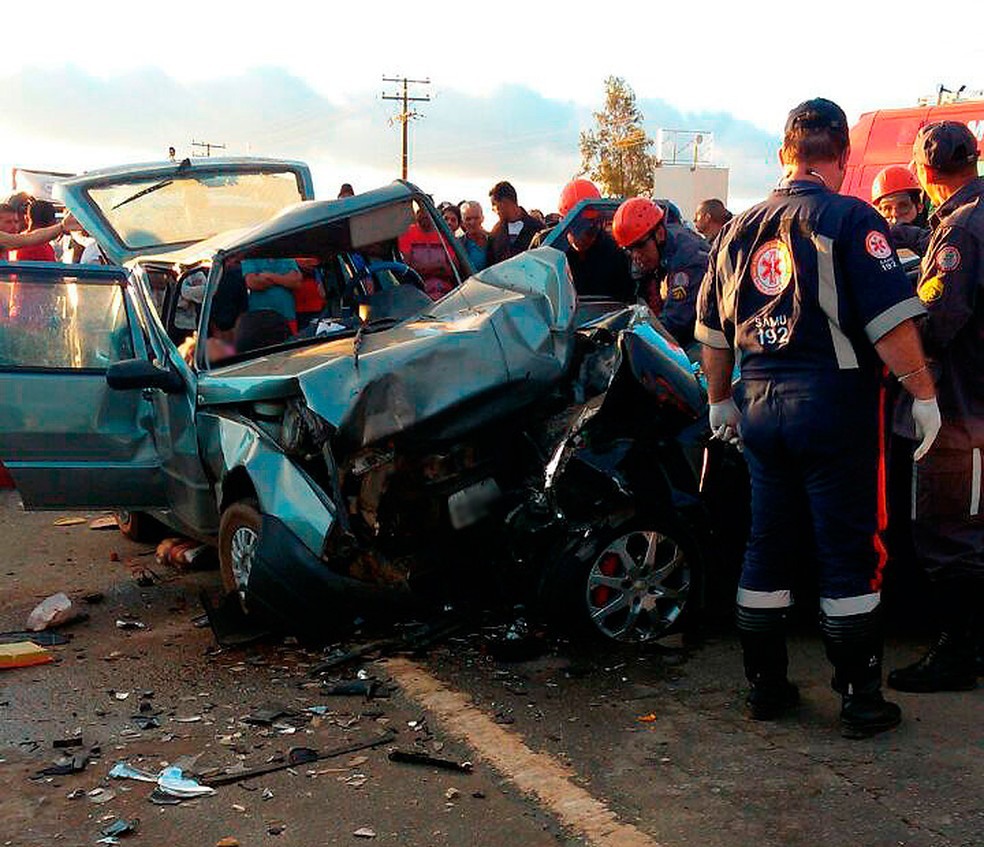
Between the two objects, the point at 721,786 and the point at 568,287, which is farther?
the point at 568,287

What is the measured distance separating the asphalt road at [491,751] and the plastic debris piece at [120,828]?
0.03m

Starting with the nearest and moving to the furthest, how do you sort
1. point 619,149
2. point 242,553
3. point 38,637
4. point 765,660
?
1. point 765,660
2. point 242,553
3. point 38,637
4. point 619,149

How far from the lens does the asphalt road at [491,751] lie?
131 inches

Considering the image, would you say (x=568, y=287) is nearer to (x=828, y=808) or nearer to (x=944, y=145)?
(x=944, y=145)

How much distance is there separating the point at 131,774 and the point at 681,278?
3.94 m

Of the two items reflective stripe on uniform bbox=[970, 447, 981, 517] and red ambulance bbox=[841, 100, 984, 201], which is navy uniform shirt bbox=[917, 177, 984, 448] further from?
red ambulance bbox=[841, 100, 984, 201]

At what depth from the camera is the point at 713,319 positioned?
13.4 feet

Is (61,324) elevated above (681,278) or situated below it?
Result: below

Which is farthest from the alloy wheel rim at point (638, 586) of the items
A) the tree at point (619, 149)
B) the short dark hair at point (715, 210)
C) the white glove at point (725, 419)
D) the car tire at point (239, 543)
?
the tree at point (619, 149)

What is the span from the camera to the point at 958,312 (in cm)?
404

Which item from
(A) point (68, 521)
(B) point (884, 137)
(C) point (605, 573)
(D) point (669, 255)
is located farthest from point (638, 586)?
(B) point (884, 137)

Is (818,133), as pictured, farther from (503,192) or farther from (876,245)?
(503,192)

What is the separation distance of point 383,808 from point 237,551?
2062mm

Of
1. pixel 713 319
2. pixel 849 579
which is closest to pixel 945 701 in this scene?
pixel 849 579
